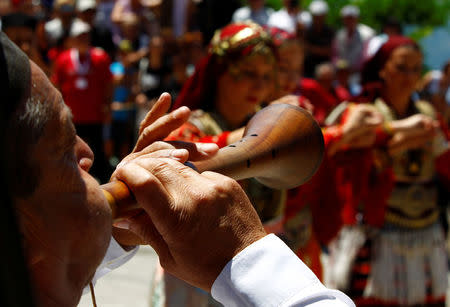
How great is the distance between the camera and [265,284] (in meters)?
1.19

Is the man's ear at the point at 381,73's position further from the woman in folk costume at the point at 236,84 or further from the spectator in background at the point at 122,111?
the spectator in background at the point at 122,111

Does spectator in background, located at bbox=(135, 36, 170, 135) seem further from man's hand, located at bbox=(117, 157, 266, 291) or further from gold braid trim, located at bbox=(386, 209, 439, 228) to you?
man's hand, located at bbox=(117, 157, 266, 291)

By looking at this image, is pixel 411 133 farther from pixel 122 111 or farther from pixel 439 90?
pixel 439 90

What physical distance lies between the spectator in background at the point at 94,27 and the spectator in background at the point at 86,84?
0.65 m

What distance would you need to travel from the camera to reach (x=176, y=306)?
2.79 meters

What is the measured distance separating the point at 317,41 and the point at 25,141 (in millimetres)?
8447

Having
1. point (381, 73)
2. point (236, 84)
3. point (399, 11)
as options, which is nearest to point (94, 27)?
point (381, 73)

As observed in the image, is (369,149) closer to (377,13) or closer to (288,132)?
(288,132)

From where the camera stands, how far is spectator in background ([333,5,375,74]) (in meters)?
9.30

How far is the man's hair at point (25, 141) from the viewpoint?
2.84 feet

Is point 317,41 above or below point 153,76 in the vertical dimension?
below

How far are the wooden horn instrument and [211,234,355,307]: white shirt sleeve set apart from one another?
243 millimetres

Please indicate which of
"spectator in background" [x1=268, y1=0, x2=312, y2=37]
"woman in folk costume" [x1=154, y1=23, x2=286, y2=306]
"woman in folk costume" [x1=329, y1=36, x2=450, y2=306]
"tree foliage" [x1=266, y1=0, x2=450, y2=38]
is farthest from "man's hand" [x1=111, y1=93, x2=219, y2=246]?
"tree foliage" [x1=266, y1=0, x2=450, y2=38]

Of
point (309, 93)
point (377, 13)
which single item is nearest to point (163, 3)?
point (309, 93)
